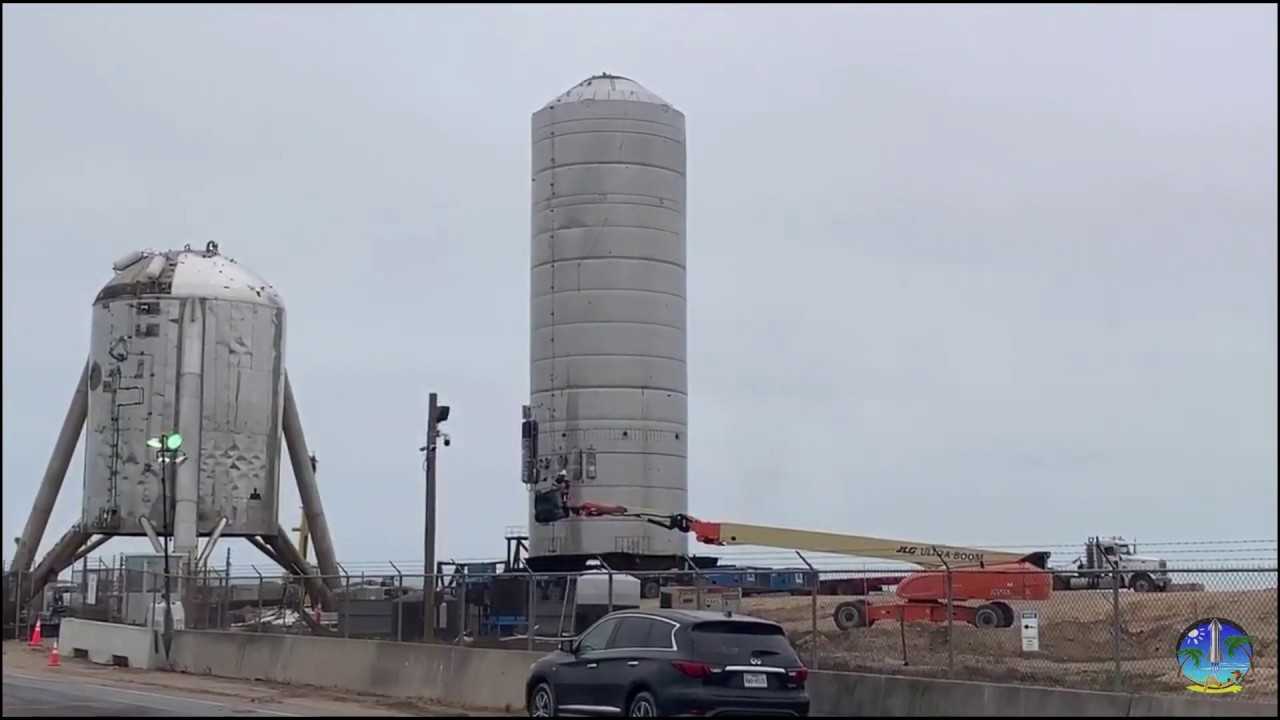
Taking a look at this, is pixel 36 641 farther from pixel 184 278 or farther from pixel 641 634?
pixel 641 634

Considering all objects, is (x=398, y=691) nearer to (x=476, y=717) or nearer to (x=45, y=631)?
(x=476, y=717)

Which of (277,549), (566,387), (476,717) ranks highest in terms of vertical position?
(566,387)

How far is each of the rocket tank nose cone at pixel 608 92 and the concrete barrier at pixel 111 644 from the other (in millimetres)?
22586

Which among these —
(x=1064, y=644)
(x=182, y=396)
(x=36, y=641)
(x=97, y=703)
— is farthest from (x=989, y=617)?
(x=182, y=396)

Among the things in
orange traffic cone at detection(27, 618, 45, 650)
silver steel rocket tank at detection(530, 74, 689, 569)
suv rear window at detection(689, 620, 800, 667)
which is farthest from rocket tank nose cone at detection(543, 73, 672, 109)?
suv rear window at detection(689, 620, 800, 667)

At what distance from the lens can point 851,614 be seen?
114 feet

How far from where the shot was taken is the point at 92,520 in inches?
1869

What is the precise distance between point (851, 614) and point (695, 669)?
715 inches

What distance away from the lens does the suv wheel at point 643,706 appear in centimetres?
1728

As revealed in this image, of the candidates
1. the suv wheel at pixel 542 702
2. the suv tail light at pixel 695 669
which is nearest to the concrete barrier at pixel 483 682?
the suv wheel at pixel 542 702

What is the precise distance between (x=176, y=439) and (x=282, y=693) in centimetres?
879

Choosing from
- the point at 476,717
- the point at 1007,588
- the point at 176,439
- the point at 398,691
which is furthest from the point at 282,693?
the point at 1007,588

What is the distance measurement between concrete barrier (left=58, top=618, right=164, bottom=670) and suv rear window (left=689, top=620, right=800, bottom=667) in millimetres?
17875

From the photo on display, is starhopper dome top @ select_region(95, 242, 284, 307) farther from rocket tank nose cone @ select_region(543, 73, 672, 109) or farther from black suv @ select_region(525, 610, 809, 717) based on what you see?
black suv @ select_region(525, 610, 809, 717)
